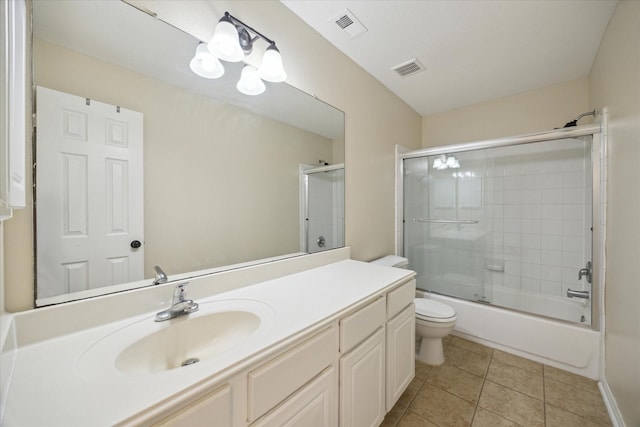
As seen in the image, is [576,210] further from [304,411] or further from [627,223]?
[304,411]

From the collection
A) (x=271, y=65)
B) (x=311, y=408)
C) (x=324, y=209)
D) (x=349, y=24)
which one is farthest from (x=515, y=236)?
(x=271, y=65)

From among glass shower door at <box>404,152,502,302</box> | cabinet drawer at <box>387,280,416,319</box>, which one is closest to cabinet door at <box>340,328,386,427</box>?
cabinet drawer at <box>387,280,416,319</box>

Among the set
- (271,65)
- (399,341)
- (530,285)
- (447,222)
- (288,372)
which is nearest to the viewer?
(288,372)

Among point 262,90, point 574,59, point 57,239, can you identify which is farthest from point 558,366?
point 57,239

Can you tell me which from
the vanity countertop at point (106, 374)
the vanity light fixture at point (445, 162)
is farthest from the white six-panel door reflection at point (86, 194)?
the vanity light fixture at point (445, 162)

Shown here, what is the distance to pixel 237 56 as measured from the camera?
3.84ft

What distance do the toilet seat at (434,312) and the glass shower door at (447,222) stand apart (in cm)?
61

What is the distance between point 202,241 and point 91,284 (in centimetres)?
40

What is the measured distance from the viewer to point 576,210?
2188 millimetres

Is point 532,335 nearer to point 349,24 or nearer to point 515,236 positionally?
point 515,236

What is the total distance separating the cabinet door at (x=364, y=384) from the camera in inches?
39.7

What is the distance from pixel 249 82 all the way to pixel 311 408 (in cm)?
148

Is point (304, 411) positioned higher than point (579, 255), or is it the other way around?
point (579, 255)

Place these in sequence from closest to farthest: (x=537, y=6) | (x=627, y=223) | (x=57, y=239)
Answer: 1. (x=57, y=239)
2. (x=627, y=223)
3. (x=537, y=6)
